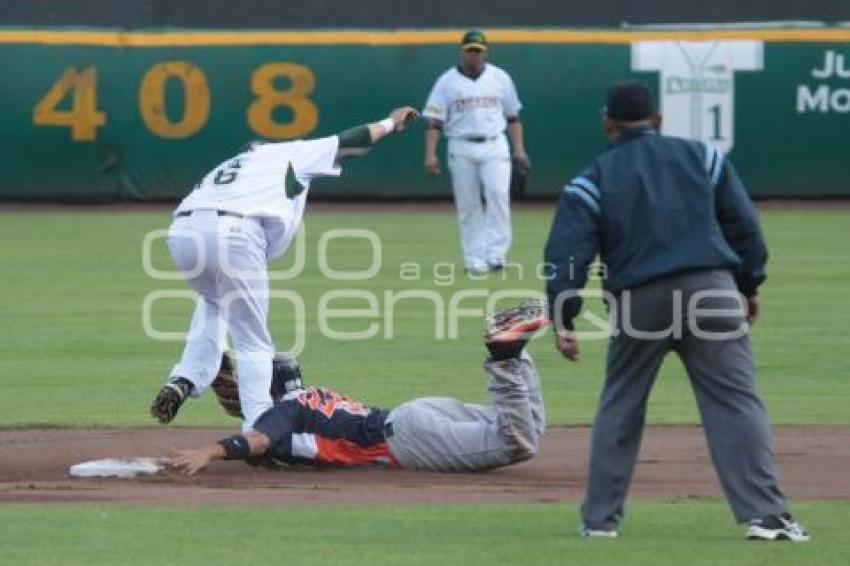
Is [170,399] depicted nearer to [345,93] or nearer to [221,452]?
[221,452]

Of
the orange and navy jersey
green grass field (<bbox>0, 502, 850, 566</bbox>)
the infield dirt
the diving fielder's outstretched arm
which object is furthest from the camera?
the diving fielder's outstretched arm

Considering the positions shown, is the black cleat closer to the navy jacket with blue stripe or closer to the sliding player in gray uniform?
the sliding player in gray uniform

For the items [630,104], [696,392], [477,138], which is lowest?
[477,138]

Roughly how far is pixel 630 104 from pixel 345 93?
1939 cm

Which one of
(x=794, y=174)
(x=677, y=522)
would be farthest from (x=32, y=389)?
(x=794, y=174)

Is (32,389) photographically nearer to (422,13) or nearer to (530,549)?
(530,549)

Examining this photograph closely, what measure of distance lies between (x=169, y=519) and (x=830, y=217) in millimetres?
18561

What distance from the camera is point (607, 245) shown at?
7.90m

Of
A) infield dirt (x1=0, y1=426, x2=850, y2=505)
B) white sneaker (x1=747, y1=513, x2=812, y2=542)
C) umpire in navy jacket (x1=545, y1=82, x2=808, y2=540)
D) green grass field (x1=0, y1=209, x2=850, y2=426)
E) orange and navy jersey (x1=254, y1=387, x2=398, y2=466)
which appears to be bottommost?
green grass field (x1=0, y1=209, x2=850, y2=426)

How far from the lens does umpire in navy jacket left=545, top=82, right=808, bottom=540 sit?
7.79m

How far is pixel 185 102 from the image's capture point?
27.0m

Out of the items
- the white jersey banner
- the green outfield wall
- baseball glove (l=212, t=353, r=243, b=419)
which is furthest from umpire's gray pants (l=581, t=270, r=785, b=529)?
the green outfield wall

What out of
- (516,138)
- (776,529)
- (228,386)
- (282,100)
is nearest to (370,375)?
(228,386)

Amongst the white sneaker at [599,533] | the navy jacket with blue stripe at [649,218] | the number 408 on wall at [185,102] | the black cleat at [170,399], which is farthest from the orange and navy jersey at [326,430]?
the number 408 on wall at [185,102]
